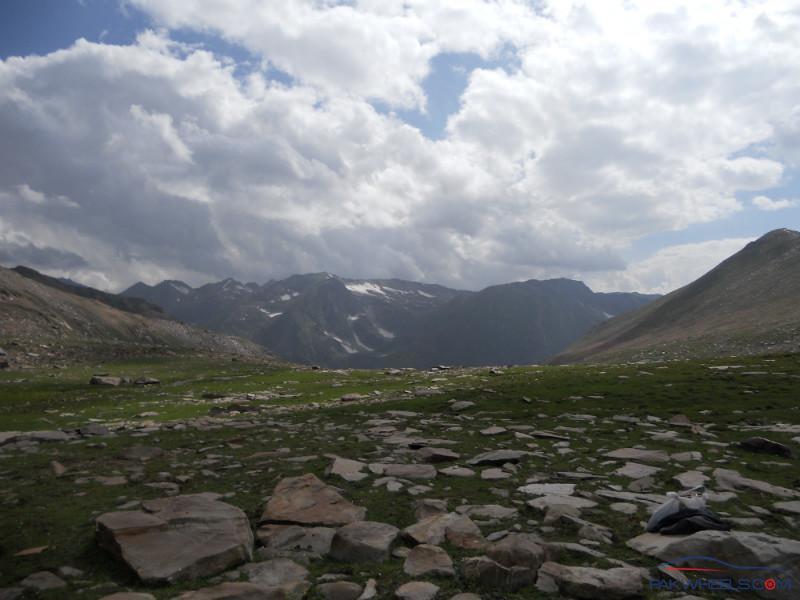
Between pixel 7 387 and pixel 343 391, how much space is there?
27273mm

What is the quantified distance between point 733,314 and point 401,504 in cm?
15153

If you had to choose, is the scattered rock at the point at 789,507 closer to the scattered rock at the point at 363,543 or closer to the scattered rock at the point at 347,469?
the scattered rock at the point at 363,543

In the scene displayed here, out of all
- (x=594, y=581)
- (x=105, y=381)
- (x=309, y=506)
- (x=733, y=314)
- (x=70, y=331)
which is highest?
(x=733, y=314)

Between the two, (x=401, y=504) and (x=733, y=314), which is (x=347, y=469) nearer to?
(x=401, y=504)

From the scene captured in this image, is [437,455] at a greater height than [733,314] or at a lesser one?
lesser

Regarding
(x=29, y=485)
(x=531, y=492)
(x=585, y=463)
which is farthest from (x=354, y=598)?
(x=29, y=485)

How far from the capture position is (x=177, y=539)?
6.28 meters

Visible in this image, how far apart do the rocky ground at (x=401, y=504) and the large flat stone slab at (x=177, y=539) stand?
27 mm

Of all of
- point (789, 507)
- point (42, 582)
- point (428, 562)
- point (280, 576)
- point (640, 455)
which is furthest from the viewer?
point (640, 455)

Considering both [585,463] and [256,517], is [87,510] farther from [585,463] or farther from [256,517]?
[585,463]

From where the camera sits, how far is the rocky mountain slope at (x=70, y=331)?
74031 mm

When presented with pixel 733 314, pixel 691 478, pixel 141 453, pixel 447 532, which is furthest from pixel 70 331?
pixel 733 314

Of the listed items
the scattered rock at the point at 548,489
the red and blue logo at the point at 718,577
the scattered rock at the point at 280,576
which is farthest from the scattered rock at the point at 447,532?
the red and blue logo at the point at 718,577

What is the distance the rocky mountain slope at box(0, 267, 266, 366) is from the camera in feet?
243
